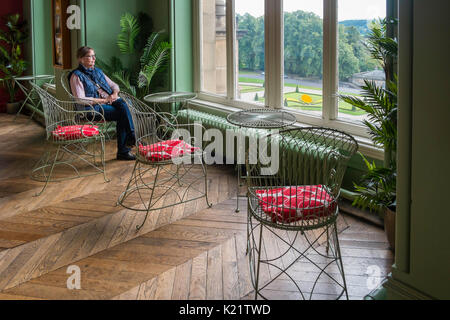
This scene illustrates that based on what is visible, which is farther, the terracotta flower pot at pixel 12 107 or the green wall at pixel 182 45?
the terracotta flower pot at pixel 12 107

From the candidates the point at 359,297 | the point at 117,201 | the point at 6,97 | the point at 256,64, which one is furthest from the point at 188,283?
the point at 6,97

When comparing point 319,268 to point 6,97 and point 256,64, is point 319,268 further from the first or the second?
point 6,97

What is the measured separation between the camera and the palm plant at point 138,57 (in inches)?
246

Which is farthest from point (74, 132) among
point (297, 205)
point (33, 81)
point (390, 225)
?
point (33, 81)

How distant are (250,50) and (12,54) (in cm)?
562

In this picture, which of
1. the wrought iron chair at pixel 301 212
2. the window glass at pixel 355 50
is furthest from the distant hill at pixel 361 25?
the wrought iron chair at pixel 301 212

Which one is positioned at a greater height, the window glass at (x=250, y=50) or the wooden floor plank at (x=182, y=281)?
the window glass at (x=250, y=50)

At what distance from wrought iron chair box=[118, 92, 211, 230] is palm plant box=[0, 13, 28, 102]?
5.02 m

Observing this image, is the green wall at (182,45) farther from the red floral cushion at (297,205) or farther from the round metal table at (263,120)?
the red floral cushion at (297,205)

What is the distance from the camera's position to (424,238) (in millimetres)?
2250

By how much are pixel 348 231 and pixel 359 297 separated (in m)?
0.96

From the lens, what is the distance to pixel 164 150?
12.8ft

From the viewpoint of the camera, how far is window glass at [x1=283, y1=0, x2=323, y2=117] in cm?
452

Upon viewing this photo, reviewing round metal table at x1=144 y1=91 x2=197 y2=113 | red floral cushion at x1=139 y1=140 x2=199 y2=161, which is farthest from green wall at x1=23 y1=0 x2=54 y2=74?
red floral cushion at x1=139 y1=140 x2=199 y2=161
